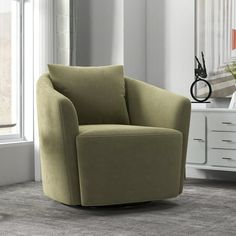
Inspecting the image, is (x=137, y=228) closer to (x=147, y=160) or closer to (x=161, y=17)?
(x=147, y=160)

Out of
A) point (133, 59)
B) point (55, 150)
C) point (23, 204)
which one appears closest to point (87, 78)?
point (55, 150)

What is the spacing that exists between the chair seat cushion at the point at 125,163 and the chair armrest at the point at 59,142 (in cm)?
5

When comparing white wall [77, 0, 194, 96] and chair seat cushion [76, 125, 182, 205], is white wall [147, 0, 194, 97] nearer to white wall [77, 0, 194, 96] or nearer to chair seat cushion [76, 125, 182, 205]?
white wall [77, 0, 194, 96]

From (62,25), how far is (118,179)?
1.91 m

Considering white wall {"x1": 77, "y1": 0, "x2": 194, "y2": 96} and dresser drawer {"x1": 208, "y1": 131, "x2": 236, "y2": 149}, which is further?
white wall {"x1": 77, "y1": 0, "x2": 194, "y2": 96}

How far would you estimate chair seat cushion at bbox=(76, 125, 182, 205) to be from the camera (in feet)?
10.4

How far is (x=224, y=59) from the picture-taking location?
459cm

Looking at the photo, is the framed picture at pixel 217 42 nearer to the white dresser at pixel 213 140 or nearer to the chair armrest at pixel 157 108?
the white dresser at pixel 213 140

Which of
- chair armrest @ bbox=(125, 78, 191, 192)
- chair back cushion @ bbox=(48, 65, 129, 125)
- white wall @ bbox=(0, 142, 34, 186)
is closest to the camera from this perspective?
chair armrest @ bbox=(125, 78, 191, 192)

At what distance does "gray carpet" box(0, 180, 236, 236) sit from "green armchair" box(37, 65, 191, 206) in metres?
0.09

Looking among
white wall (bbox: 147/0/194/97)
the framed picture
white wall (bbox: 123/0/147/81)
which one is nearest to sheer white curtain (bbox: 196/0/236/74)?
the framed picture

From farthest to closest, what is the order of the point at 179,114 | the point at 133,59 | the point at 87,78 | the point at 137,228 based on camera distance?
1. the point at 133,59
2. the point at 87,78
3. the point at 179,114
4. the point at 137,228

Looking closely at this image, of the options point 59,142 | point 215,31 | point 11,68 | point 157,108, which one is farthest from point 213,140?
point 11,68

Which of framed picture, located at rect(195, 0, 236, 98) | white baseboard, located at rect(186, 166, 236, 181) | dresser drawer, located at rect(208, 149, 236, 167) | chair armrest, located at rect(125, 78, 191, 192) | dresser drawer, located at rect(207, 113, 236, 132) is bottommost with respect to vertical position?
white baseboard, located at rect(186, 166, 236, 181)
